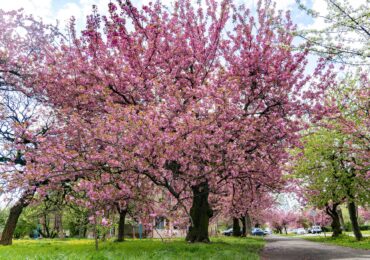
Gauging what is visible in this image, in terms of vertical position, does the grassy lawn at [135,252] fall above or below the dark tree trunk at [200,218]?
below

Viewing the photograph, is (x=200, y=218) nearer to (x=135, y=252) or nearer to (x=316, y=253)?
(x=316, y=253)

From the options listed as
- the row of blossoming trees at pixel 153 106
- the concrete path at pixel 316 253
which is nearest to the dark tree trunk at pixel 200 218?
the row of blossoming trees at pixel 153 106

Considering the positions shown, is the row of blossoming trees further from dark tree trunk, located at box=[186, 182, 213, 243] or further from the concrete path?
the concrete path

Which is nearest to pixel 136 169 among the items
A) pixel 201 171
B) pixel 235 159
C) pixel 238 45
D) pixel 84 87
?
pixel 201 171

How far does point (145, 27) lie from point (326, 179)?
1855 centimetres

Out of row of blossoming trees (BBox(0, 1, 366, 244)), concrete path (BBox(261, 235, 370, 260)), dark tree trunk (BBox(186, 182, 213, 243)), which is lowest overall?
concrete path (BBox(261, 235, 370, 260))

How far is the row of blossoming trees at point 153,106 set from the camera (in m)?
10.8

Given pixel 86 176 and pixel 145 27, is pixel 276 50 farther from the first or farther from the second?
pixel 86 176

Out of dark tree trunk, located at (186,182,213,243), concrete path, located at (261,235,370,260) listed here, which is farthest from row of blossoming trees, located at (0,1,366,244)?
concrete path, located at (261,235,370,260)

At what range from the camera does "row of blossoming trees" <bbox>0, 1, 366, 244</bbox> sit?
1076cm

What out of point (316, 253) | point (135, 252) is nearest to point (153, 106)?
point (135, 252)

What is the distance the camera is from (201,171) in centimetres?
1283

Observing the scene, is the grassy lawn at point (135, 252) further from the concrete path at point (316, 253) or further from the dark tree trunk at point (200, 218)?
the dark tree trunk at point (200, 218)

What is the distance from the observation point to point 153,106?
1188 centimetres
